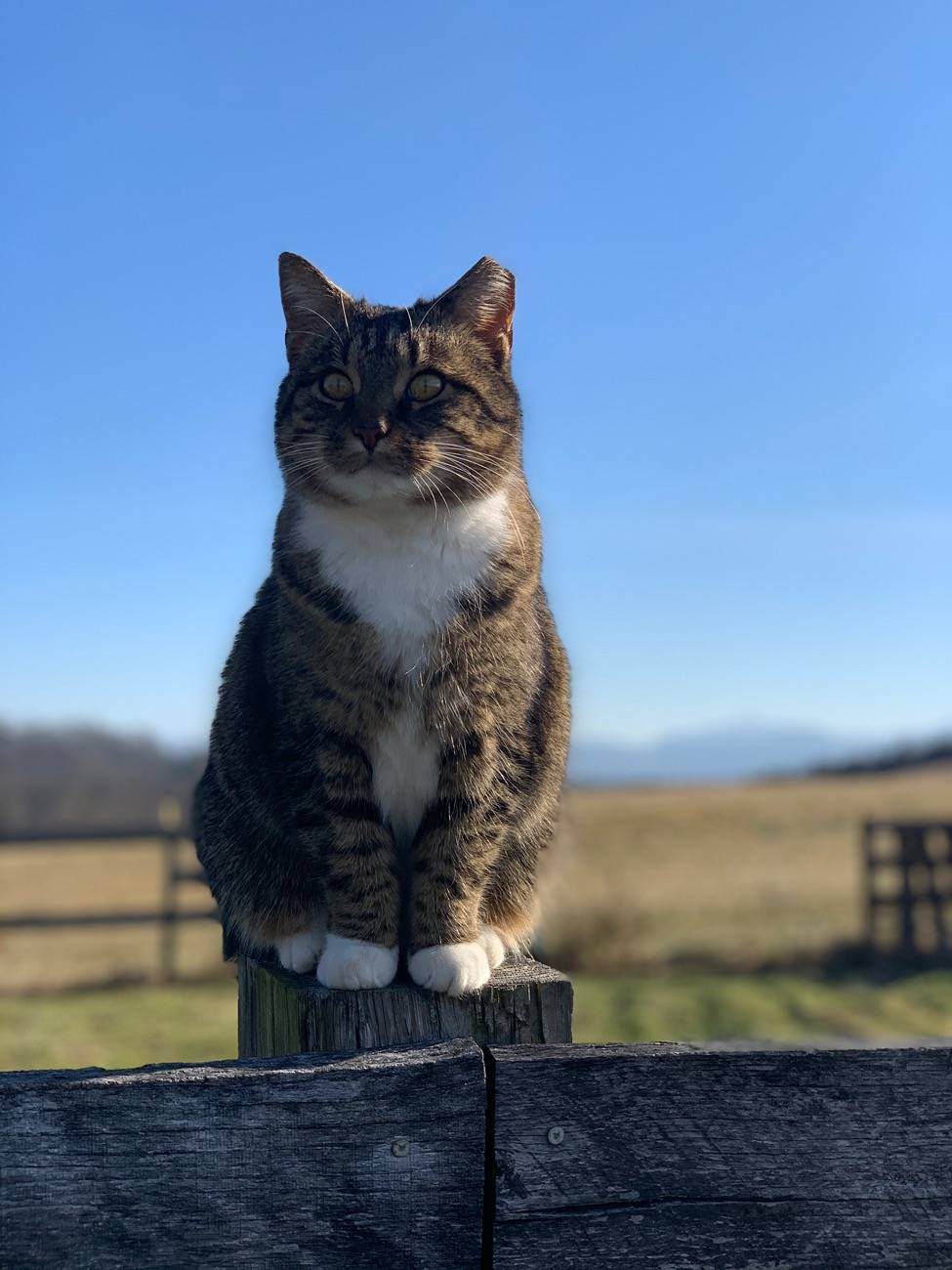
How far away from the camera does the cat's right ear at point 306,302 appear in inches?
89.7

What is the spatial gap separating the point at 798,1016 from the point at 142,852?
50.7ft

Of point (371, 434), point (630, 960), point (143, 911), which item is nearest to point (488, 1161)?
point (371, 434)

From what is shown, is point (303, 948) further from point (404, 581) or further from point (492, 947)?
point (404, 581)

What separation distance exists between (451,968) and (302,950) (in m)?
0.42

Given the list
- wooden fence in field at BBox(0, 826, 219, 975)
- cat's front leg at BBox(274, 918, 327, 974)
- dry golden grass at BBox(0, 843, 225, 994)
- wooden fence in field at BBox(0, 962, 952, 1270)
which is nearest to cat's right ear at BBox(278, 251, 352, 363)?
cat's front leg at BBox(274, 918, 327, 974)

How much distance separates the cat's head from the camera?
2.10 meters

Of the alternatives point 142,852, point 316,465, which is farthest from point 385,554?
point 142,852

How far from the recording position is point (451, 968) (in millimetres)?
1815

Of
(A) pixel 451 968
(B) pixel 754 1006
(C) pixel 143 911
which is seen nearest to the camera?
(A) pixel 451 968

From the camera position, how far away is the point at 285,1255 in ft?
4.28

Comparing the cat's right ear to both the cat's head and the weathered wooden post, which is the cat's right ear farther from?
the weathered wooden post

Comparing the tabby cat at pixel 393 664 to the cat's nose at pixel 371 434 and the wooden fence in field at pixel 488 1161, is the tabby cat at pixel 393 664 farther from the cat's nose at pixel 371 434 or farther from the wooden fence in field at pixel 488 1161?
the wooden fence in field at pixel 488 1161

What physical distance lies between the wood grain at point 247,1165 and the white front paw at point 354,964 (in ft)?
1.51

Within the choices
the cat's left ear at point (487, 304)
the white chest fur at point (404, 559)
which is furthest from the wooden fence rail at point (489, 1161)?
the cat's left ear at point (487, 304)
